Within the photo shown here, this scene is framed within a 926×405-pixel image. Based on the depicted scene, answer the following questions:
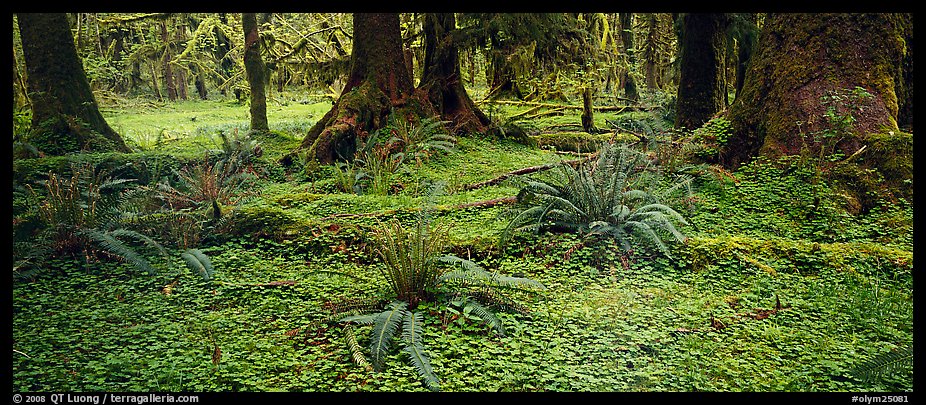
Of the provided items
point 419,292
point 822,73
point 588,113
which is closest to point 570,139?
point 588,113

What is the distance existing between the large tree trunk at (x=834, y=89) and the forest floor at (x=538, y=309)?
0.42 m

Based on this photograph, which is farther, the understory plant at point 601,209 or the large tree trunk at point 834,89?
the large tree trunk at point 834,89

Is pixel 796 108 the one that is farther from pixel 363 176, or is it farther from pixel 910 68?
pixel 363 176

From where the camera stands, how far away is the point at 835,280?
4285mm

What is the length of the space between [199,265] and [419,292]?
1.67 metres

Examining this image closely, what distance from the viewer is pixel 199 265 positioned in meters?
4.35

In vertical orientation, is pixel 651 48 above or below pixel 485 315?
above

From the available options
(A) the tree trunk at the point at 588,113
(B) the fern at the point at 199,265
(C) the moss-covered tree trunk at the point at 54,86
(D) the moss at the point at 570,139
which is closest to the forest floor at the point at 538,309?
(B) the fern at the point at 199,265

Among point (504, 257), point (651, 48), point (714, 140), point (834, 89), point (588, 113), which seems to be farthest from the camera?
point (651, 48)

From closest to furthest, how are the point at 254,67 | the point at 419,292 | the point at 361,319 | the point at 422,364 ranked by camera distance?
the point at 422,364 < the point at 361,319 < the point at 419,292 < the point at 254,67

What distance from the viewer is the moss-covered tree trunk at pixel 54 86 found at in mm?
9312

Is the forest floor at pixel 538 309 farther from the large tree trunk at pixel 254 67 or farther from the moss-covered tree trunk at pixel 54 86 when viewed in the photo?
the large tree trunk at pixel 254 67

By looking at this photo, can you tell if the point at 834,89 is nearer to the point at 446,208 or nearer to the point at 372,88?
the point at 446,208

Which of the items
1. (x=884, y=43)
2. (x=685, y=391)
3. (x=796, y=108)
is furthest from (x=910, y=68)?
(x=685, y=391)
